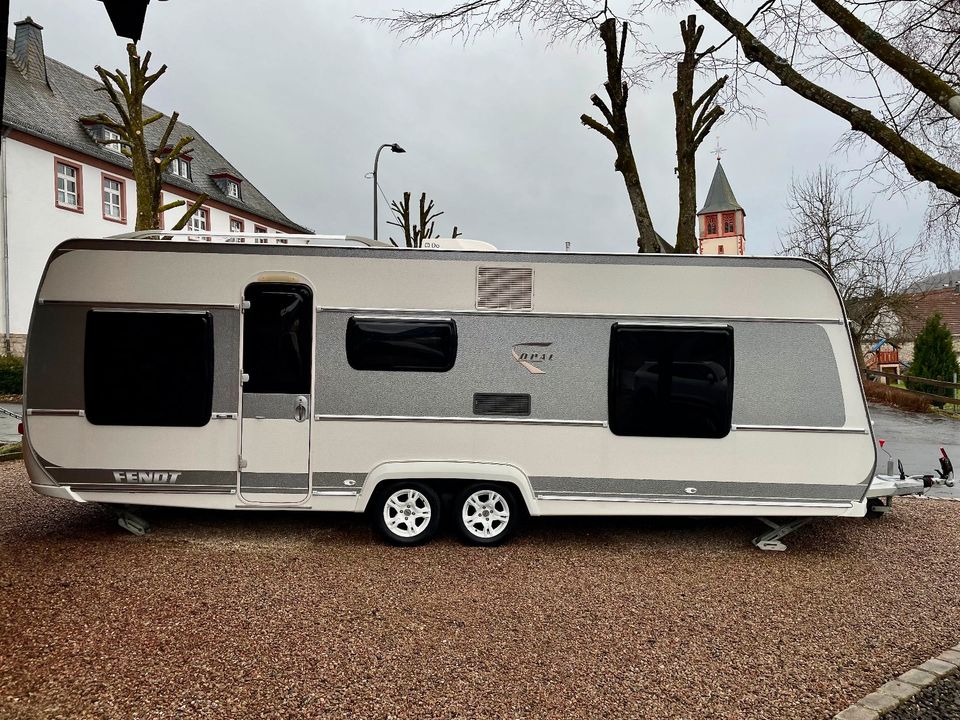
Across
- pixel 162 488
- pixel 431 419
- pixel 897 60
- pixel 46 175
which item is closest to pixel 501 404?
pixel 431 419

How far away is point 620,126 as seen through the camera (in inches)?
412

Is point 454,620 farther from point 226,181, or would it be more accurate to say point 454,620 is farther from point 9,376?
point 226,181

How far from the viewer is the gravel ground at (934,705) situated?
323 cm

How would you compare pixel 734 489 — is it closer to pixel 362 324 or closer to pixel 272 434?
pixel 362 324

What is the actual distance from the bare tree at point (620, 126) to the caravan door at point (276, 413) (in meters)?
6.99

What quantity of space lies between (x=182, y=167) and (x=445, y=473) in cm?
3140

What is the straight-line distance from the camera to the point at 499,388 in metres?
5.57

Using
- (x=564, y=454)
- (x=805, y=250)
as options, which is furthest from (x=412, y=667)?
(x=805, y=250)

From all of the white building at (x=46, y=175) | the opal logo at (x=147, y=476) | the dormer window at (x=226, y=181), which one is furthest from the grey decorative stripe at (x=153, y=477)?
the dormer window at (x=226, y=181)

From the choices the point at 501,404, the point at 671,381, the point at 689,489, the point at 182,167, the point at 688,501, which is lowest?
the point at 688,501

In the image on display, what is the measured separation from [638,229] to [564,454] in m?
6.40

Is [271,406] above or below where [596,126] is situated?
below

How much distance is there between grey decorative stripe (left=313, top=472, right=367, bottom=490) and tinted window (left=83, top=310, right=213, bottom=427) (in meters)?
1.12

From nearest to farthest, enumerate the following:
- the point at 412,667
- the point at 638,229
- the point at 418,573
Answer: the point at 412,667 < the point at 418,573 < the point at 638,229
